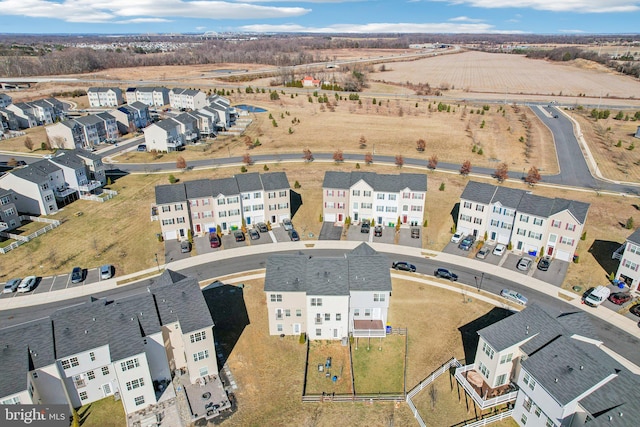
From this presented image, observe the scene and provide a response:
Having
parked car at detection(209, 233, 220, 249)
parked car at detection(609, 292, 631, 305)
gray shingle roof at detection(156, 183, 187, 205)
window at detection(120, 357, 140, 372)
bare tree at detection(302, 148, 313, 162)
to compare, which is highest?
gray shingle roof at detection(156, 183, 187, 205)

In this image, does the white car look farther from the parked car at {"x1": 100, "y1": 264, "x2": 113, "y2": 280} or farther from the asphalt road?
the parked car at {"x1": 100, "y1": 264, "x2": 113, "y2": 280}

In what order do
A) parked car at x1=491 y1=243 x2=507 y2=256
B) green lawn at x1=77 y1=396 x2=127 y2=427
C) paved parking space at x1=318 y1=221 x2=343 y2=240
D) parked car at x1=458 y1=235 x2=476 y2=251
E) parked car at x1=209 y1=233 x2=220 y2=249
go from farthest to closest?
1. paved parking space at x1=318 y1=221 x2=343 y2=240
2. parked car at x1=209 y1=233 x2=220 y2=249
3. parked car at x1=458 y1=235 x2=476 y2=251
4. parked car at x1=491 y1=243 x2=507 y2=256
5. green lawn at x1=77 y1=396 x2=127 y2=427

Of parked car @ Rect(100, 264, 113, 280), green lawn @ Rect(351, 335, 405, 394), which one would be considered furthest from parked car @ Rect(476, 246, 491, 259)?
parked car @ Rect(100, 264, 113, 280)

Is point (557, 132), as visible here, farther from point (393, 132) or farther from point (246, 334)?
point (246, 334)

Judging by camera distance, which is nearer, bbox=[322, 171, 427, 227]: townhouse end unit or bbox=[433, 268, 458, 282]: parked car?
bbox=[433, 268, 458, 282]: parked car

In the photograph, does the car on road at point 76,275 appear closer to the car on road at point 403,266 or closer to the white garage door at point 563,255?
the car on road at point 403,266

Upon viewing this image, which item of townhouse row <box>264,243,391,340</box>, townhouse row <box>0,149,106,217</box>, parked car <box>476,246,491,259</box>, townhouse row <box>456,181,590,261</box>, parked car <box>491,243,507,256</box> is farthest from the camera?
townhouse row <box>0,149,106,217</box>

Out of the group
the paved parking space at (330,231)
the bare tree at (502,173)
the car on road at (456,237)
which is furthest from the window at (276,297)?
the bare tree at (502,173)

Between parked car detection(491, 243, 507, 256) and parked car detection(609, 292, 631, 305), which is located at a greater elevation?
parked car detection(491, 243, 507, 256)

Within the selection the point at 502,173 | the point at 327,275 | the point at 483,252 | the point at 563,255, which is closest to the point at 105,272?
the point at 327,275
